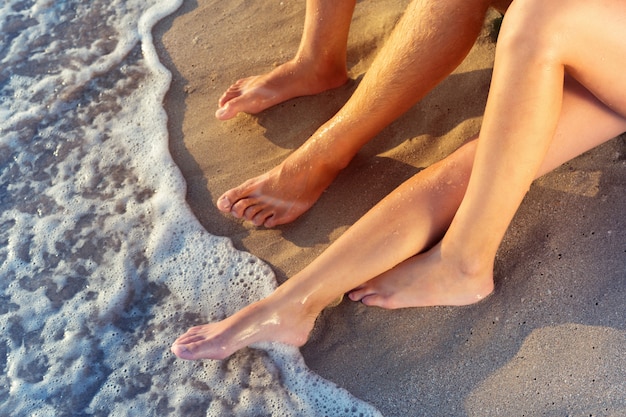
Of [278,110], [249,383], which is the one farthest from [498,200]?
[278,110]

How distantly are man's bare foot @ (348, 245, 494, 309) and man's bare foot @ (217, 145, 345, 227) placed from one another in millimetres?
422

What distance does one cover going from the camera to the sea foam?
185 centimetres

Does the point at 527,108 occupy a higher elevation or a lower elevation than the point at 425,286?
higher

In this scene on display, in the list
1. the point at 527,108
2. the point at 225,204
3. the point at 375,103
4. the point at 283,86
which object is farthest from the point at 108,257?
the point at 527,108

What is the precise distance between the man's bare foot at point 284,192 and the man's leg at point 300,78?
360 millimetres

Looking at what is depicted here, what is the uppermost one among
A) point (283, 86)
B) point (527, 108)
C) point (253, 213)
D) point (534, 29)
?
point (534, 29)

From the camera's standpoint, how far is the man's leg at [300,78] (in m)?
2.20

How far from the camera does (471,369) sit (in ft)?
5.52

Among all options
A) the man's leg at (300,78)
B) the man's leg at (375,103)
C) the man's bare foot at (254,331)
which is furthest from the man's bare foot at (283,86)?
the man's bare foot at (254,331)

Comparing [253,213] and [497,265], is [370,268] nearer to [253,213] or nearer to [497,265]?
[497,265]

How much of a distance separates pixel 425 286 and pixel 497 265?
26cm

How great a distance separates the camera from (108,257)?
2.14 metres

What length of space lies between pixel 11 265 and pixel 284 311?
1.12 m

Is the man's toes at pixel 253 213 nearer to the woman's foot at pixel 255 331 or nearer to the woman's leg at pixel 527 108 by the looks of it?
the woman's foot at pixel 255 331
